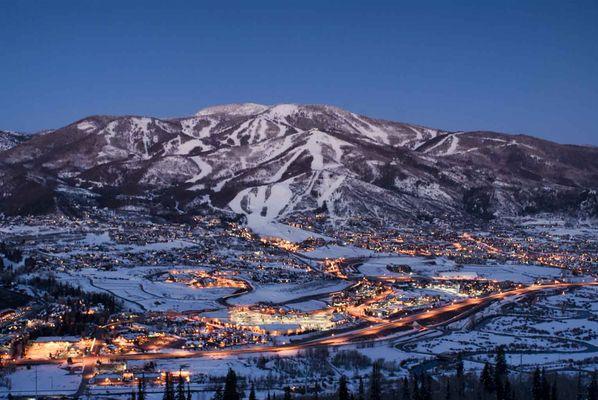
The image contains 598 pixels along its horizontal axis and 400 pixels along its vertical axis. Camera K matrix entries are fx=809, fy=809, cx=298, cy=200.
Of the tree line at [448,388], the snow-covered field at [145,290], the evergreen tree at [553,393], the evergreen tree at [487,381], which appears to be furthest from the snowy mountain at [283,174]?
the evergreen tree at [553,393]

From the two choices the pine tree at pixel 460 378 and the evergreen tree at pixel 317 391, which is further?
the pine tree at pixel 460 378

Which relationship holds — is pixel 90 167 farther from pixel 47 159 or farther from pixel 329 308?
pixel 329 308

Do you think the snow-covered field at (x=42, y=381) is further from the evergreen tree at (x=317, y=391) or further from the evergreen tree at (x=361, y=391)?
the evergreen tree at (x=361, y=391)

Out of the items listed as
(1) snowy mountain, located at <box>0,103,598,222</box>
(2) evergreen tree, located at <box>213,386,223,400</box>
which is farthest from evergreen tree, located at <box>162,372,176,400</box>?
(1) snowy mountain, located at <box>0,103,598,222</box>

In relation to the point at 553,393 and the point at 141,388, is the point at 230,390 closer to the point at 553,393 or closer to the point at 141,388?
the point at 141,388

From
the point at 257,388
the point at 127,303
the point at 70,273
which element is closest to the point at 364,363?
the point at 257,388

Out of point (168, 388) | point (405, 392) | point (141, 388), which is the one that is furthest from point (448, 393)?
point (141, 388)
